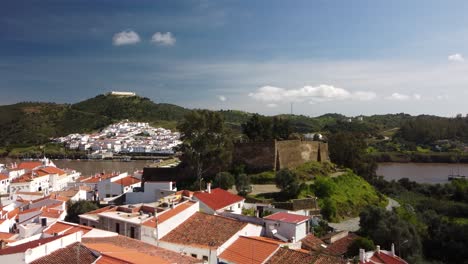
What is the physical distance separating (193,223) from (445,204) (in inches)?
900

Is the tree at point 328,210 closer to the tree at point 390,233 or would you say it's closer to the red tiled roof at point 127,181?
the tree at point 390,233

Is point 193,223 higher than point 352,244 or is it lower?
higher

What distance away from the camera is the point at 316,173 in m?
25.5

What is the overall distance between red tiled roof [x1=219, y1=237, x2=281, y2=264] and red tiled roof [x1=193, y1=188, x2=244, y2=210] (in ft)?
9.72

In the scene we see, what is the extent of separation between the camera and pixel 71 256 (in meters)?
7.81

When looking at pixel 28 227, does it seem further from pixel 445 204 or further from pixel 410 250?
pixel 445 204

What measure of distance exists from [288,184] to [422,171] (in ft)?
127

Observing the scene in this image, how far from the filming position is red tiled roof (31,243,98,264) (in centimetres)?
761

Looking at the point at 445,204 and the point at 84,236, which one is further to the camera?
the point at 445,204

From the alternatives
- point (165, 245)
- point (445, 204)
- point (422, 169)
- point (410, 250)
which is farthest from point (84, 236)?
point (422, 169)

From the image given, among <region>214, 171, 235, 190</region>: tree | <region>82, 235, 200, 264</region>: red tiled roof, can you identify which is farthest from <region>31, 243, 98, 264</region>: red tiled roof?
<region>214, 171, 235, 190</region>: tree

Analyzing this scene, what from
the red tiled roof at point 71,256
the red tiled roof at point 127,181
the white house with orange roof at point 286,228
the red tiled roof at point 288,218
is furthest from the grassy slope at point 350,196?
the red tiled roof at point 71,256

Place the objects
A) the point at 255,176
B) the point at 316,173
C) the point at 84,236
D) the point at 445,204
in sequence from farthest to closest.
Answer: the point at 445,204
the point at 316,173
the point at 255,176
the point at 84,236

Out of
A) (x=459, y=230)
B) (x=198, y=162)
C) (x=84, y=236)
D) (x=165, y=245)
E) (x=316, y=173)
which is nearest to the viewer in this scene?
(x=84, y=236)
